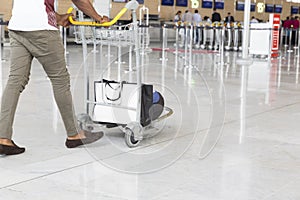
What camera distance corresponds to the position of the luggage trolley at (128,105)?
3652mm

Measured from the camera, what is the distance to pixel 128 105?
12.6ft

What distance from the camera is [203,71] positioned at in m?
9.70

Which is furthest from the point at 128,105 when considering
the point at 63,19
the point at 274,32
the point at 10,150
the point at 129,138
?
the point at 274,32

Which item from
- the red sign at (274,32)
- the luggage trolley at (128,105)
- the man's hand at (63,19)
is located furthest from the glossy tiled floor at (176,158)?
the red sign at (274,32)

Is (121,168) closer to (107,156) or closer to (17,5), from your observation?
(107,156)

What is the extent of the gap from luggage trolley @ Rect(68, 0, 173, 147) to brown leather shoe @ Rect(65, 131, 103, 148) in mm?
112

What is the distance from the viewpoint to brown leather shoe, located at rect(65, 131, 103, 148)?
3570 mm

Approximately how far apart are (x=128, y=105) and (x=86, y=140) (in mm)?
424

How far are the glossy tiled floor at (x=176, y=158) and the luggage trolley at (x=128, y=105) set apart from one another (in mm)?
123

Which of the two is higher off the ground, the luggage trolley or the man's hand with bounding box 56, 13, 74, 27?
the man's hand with bounding box 56, 13, 74, 27

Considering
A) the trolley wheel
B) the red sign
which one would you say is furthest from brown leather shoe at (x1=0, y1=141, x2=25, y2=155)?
the red sign

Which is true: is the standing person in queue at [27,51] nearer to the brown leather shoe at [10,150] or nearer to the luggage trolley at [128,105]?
the brown leather shoe at [10,150]

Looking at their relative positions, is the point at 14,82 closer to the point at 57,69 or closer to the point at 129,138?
the point at 57,69

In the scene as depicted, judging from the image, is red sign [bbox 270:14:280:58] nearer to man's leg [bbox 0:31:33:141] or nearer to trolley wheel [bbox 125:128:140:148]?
trolley wheel [bbox 125:128:140:148]
